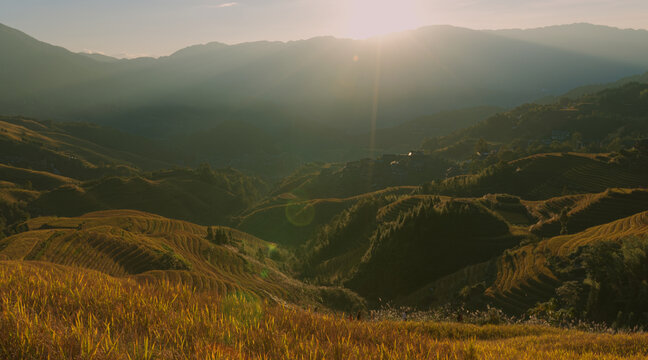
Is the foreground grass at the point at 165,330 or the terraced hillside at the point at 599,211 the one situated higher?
the foreground grass at the point at 165,330

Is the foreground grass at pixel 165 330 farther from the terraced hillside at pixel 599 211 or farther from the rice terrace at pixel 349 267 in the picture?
the terraced hillside at pixel 599 211

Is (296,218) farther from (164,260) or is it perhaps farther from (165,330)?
(165,330)

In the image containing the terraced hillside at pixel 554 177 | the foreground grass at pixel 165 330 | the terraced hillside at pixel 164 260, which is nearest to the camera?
the foreground grass at pixel 165 330

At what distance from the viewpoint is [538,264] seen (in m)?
27.8

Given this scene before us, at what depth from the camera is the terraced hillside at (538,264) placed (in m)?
25.0

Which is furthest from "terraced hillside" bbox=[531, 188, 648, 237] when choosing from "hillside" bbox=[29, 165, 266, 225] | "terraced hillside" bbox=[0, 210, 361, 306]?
"hillside" bbox=[29, 165, 266, 225]

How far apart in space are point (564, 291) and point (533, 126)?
16693 cm

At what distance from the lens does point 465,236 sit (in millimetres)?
38812

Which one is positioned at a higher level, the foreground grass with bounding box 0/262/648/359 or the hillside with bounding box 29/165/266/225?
the foreground grass with bounding box 0/262/648/359

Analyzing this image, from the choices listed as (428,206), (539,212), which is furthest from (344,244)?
(539,212)

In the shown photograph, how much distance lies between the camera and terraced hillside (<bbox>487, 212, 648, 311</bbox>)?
82.0 feet

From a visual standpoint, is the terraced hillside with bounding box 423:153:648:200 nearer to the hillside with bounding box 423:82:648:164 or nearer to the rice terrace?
the rice terrace

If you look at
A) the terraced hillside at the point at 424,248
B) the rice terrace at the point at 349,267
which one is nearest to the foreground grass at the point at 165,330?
the rice terrace at the point at 349,267

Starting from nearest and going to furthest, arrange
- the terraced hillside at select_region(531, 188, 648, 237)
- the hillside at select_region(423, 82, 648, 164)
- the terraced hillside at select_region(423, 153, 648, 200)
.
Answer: the terraced hillside at select_region(531, 188, 648, 237)
the terraced hillside at select_region(423, 153, 648, 200)
the hillside at select_region(423, 82, 648, 164)
